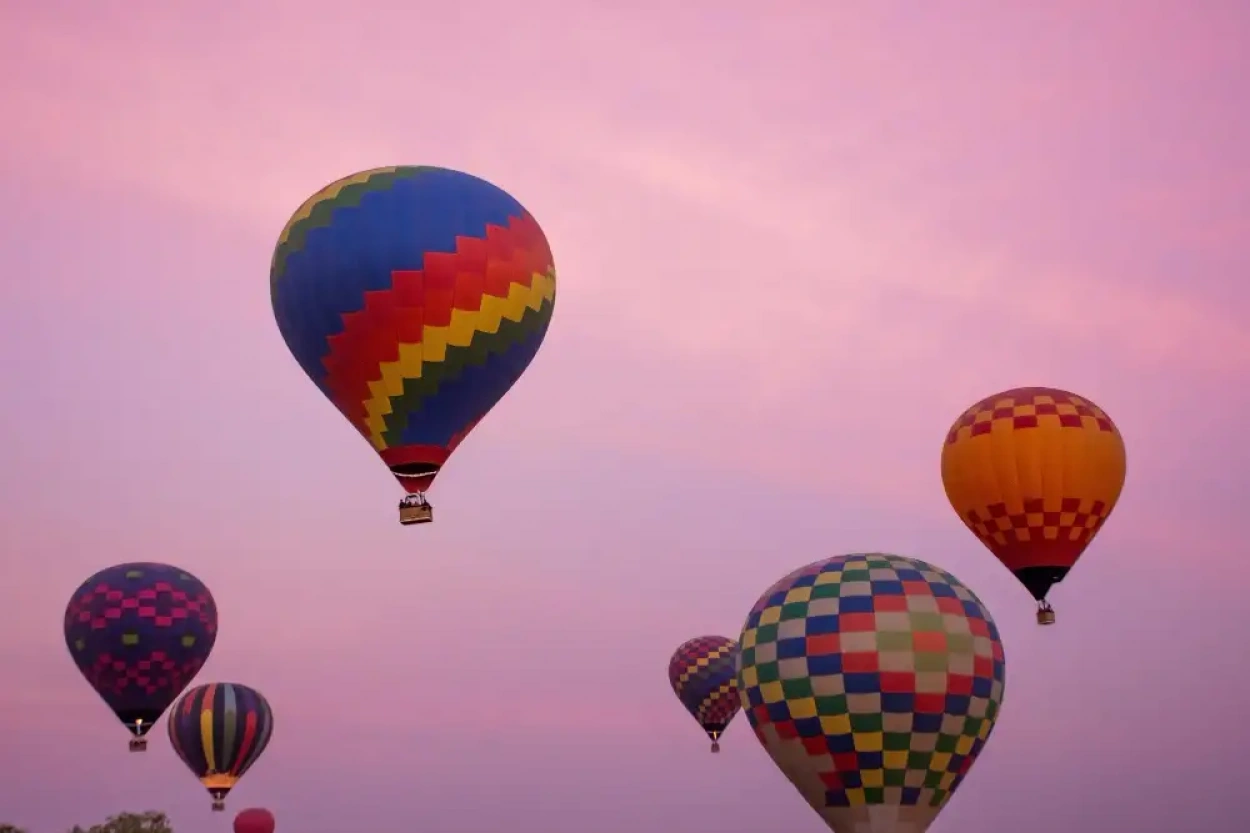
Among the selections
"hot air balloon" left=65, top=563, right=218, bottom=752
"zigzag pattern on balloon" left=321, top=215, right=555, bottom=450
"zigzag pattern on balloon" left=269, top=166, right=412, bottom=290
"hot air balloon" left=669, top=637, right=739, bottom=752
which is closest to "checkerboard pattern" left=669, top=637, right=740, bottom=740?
"hot air balloon" left=669, top=637, right=739, bottom=752

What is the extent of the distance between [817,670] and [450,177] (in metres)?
10.0

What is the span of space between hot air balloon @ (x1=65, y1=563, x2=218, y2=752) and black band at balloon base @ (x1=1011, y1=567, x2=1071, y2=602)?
20.1 metres

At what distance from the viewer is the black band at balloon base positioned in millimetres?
31906

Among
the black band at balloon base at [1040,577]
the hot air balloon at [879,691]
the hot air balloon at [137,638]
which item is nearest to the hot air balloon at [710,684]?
the hot air balloon at [137,638]

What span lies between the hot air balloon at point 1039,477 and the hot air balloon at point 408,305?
36.9ft

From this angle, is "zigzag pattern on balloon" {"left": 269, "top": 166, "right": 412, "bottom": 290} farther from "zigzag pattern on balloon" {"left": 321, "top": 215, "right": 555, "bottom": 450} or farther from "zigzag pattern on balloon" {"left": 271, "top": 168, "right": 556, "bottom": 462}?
"zigzag pattern on balloon" {"left": 321, "top": 215, "right": 555, "bottom": 450}

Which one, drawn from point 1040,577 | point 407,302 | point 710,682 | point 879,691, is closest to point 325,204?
point 407,302

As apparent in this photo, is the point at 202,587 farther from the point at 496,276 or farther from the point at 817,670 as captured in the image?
the point at 817,670

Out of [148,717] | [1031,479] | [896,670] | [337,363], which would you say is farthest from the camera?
[148,717]

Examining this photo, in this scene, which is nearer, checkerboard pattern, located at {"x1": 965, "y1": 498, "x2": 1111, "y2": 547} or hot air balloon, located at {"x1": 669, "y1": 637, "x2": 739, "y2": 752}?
checkerboard pattern, located at {"x1": 965, "y1": 498, "x2": 1111, "y2": 547}

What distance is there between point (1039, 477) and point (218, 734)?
24.3 m

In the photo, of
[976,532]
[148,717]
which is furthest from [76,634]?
[976,532]

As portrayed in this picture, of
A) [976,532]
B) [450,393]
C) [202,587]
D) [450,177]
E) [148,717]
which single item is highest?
[450,177]

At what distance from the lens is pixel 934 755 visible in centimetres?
2345
